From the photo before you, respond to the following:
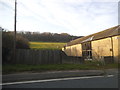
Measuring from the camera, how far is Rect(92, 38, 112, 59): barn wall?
2030cm

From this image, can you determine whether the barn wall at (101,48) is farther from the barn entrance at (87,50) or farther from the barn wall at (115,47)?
the barn entrance at (87,50)

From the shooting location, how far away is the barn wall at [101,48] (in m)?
20.3

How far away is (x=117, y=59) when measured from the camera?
60.6ft

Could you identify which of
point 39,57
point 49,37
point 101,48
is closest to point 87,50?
point 101,48

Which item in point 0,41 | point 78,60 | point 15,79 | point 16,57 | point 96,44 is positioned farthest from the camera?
point 96,44

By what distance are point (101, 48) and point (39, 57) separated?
11.3m

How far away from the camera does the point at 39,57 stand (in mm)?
14828

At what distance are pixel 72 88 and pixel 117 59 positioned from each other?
48.1 feet

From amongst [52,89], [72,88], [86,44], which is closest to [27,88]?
[52,89]

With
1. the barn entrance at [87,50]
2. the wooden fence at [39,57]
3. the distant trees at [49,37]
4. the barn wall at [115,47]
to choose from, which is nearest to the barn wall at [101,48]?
the barn wall at [115,47]

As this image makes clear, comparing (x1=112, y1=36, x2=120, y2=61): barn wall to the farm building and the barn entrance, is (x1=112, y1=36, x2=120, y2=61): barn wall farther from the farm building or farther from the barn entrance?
the barn entrance

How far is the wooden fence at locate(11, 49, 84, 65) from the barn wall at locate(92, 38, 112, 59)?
663 cm

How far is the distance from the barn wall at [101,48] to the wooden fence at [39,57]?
6.63m

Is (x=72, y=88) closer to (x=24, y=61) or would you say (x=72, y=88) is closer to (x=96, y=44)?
(x=24, y=61)
